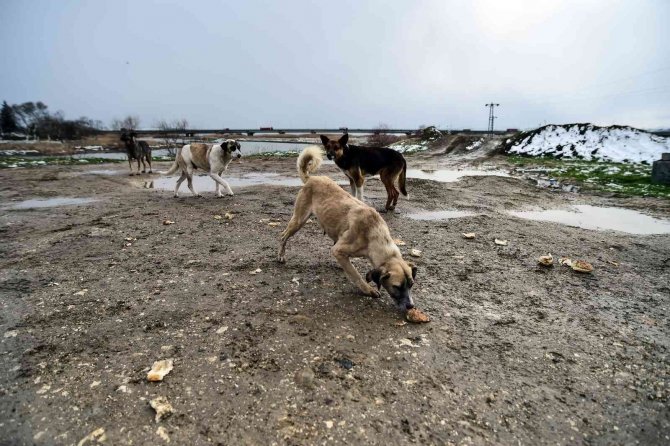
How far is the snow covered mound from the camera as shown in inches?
974

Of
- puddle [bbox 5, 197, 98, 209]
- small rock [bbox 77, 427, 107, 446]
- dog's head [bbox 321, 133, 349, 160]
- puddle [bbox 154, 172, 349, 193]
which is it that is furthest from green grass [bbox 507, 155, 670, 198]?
puddle [bbox 5, 197, 98, 209]

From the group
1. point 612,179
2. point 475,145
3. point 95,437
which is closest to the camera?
point 95,437

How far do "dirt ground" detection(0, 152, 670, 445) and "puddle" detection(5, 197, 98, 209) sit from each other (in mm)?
4151

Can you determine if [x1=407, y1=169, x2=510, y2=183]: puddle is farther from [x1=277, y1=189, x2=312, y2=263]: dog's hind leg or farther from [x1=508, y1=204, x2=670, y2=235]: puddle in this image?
[x1=277, y1=189, x2=312, y2=263]: dog's hind leg

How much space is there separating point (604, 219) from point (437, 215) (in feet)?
15.0

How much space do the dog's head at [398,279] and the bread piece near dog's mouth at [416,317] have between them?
63 mm

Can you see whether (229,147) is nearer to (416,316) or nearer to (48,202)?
(48,202)

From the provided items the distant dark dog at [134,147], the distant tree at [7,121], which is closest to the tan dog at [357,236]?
the distant dark dog at [134,147]

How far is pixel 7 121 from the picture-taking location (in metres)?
84.2

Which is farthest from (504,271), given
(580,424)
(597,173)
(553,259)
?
(597,173)

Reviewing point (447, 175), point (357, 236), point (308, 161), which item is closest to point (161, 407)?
point (357, 236)

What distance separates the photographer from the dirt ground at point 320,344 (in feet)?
9.29

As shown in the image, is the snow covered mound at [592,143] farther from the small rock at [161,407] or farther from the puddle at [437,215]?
the small rock at [161,407]

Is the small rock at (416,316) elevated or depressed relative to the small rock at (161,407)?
elevated
